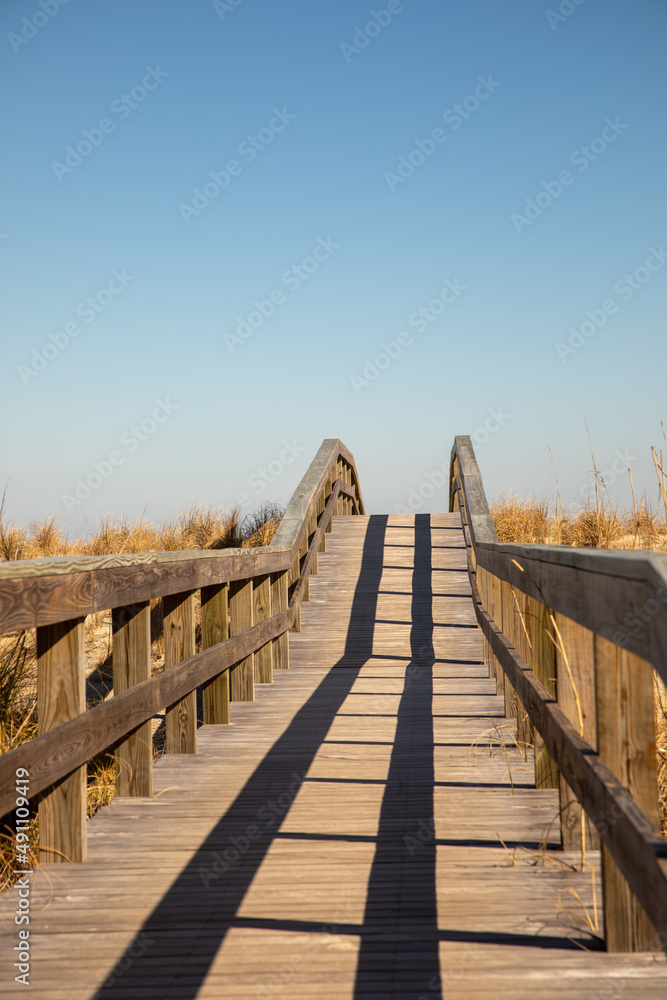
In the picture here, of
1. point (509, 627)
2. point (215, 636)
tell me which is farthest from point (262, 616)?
point (509, 627)

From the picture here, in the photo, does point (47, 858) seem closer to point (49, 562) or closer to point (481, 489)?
point (49, 562)

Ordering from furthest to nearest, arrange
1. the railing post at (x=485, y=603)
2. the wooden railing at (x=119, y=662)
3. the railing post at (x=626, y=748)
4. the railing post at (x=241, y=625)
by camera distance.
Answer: the railing post at (x=485, y=603) < the railing post at (x=241, y=625) < the wooden railing at (x=119, y=662) < the railing post at (x=626, y=748)

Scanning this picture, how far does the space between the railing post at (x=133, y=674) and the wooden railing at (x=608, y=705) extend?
1.39 metres

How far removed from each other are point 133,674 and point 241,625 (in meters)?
1.84

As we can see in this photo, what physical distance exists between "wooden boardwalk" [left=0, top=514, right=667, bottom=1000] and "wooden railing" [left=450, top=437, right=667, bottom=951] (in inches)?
6.1

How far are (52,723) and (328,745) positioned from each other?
1689mm

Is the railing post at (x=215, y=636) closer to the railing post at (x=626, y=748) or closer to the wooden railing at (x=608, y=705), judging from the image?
the wooden railing at (x=608, y=705)

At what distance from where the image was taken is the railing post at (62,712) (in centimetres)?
242

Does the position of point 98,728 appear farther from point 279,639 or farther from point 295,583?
point 295,583

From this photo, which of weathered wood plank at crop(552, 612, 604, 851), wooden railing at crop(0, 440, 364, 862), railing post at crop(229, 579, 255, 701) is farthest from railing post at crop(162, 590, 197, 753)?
weathered wood plank at crop(552, 612, 604, 851)

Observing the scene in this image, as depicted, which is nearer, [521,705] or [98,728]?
[98,728]

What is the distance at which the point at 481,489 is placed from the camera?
814 centimetres

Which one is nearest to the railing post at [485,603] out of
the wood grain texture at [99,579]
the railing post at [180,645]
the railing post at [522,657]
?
the railing post at [522,657]

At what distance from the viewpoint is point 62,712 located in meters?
2.43
